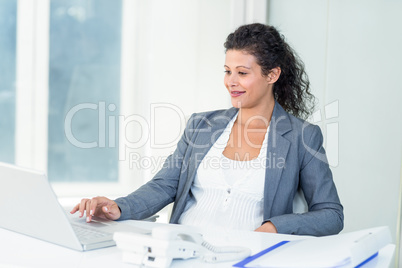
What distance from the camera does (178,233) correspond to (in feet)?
3.79

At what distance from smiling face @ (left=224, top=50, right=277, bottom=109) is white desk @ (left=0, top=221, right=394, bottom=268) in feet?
2.76

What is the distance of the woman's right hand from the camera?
5.33ft

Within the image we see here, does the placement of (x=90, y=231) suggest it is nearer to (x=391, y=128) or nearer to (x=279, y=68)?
(x=279, y=68)

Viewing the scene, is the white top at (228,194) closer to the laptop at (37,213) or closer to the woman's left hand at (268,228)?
the woman's left hand at (268,228)

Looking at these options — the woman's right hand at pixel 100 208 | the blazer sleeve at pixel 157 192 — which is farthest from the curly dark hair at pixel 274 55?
the woman's right hand at pixel 100 208

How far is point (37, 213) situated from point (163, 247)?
0.39 metres

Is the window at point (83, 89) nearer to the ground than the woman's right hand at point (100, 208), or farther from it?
farther from it

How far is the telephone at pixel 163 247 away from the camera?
1121 millimetres

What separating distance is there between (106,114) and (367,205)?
1.97 metres

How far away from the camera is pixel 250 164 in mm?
2080

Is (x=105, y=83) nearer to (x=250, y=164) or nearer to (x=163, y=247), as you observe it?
(x=250, y=164)

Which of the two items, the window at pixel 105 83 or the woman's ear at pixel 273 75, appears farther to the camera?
the window at pixel 105 83

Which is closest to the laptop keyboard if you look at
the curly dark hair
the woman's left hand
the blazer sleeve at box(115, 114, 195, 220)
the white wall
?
the blazer sleeve at box(115, 114, 195, 220)

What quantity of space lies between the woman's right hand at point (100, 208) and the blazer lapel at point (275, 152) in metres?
0.64
